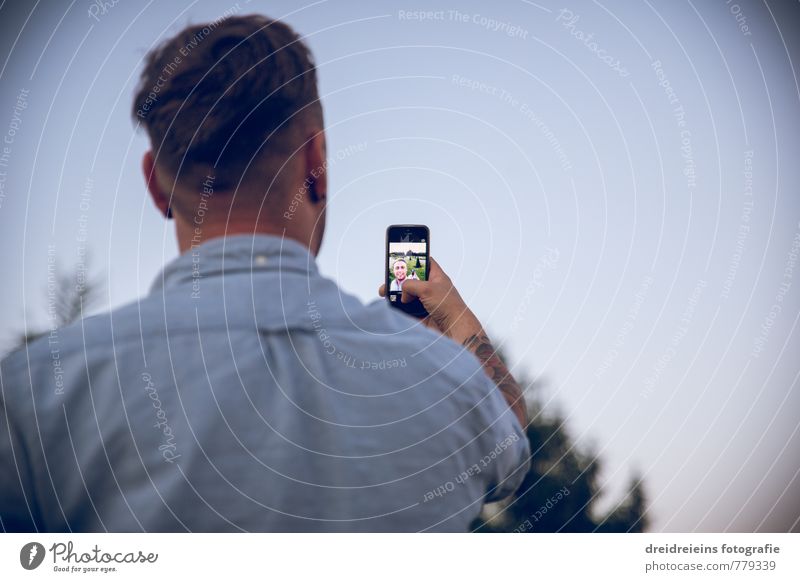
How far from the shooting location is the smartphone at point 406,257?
1.26 m

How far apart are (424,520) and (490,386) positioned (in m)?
0.21

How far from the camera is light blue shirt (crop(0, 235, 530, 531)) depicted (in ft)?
3.20

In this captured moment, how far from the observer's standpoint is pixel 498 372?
1128 mm

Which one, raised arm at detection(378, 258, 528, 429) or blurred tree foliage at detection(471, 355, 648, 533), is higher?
raised arm at detection(378, 258, 528, 429)

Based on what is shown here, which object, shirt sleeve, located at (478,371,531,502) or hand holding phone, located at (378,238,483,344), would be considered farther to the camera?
hand holding phone, located at (378,238,483,344)

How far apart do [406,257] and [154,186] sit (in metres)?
0.39

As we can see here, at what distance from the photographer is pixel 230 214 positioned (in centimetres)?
106

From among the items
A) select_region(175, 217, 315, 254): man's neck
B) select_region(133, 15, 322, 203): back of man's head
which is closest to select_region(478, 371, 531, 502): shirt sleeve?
select_region(175, 217, 315, 254): man's neck

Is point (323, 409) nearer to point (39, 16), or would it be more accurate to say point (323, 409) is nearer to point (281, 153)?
point (281, 153)

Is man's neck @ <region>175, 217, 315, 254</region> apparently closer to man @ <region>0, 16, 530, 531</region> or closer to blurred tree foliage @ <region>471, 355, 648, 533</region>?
man @ <region>0, 16, 530, 531</region>

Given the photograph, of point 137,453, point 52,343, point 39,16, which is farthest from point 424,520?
point 39,16

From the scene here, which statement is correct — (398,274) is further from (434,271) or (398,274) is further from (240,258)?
(240,258)
